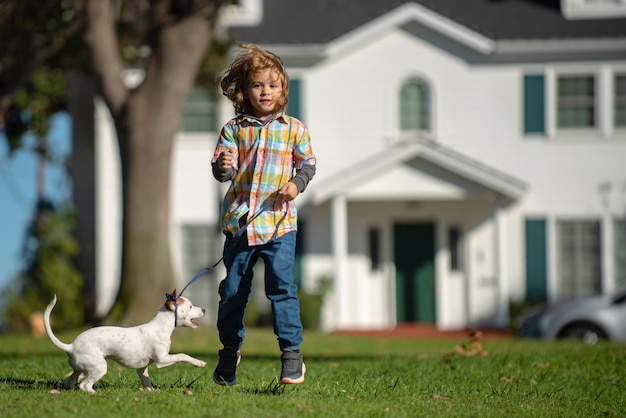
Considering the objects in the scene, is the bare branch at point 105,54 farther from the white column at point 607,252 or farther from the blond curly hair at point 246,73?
the blond curly hair at point 246,73

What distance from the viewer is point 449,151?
23594 mm

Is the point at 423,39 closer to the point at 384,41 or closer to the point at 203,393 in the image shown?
the point at 384,41

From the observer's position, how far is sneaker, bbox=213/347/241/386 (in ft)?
24.5

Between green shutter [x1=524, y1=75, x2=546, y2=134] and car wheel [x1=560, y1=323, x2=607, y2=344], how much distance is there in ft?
18.9

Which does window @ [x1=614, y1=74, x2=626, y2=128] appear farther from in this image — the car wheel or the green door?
the car wheel

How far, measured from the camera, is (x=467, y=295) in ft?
80.1

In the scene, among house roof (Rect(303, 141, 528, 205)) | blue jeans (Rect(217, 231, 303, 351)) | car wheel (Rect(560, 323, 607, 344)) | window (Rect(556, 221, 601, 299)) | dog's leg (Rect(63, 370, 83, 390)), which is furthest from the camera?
window (Rect(556, 221, 601, 299))

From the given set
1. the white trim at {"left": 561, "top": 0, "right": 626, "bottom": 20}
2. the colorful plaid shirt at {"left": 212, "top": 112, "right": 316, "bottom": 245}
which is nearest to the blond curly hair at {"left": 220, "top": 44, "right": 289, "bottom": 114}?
the colorful plaid shirt at {"left": 212, "top": 112, "right": 316, "bottom": 245}

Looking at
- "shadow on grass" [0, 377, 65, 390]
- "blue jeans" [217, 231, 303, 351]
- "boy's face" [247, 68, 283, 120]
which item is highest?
"boy's face" [247, 68, 283, 120]

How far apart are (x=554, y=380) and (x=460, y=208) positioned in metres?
15.5

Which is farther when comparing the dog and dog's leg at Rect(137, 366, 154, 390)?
dog's leg at Rect(137, 366, 154, 390)

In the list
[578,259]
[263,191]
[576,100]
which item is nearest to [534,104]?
[576,100]

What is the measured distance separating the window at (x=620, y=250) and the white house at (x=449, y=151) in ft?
0.08

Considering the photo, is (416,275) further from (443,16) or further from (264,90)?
(264,90)
